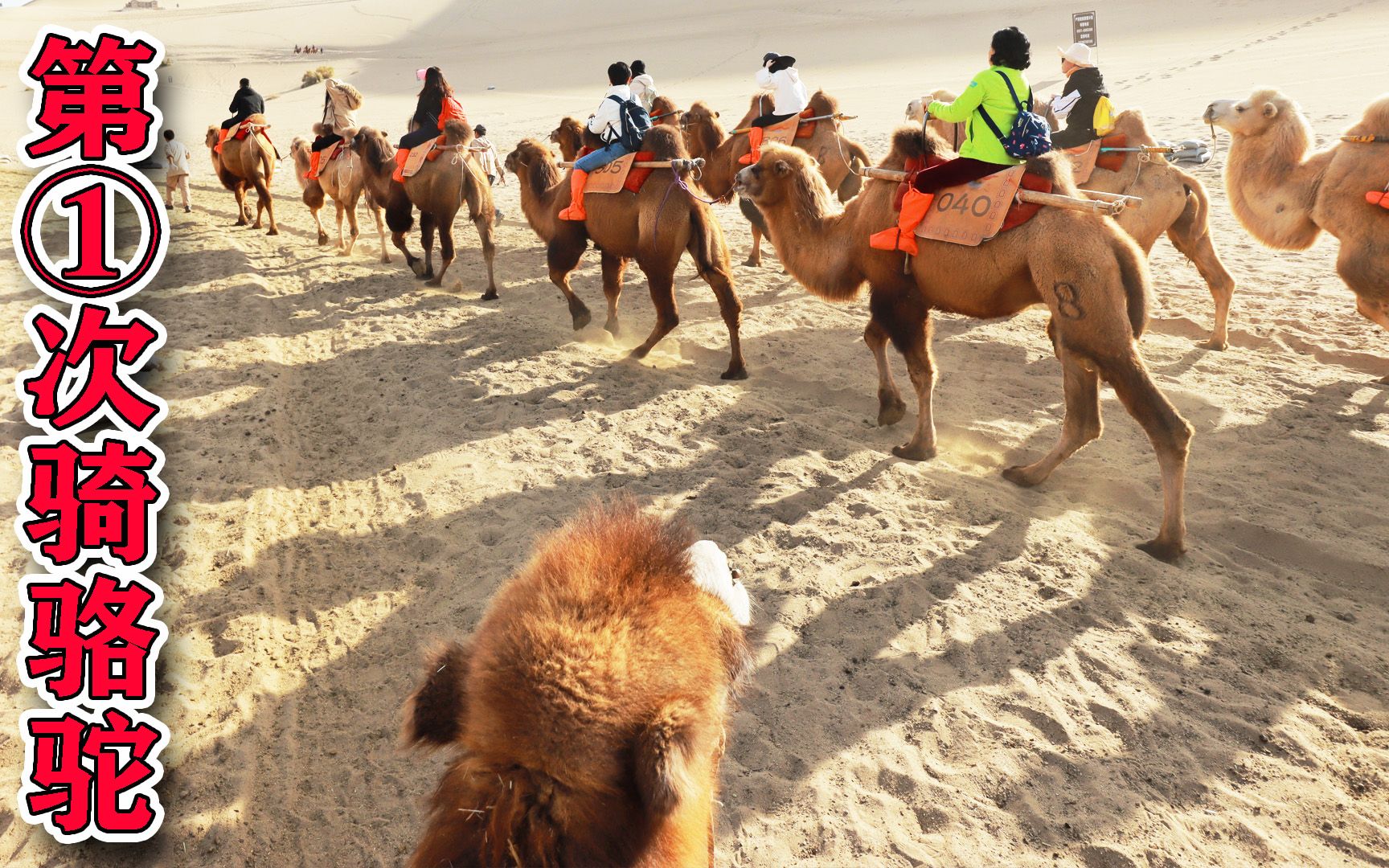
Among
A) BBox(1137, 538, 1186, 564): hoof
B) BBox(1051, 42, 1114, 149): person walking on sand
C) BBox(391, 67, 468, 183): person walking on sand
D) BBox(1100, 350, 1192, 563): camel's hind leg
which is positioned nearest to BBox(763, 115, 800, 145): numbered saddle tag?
BBox(1051, 42, 1114, 149): person walking on sand

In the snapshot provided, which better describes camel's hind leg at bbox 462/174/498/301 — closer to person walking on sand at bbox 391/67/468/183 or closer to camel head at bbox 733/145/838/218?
person walking on sand at bbox 391/67/468/183

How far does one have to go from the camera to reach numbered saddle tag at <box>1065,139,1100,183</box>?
7992 mm

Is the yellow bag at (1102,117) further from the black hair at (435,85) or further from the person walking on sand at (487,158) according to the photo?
the black hair at (435,85)

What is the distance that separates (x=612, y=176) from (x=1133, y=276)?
455cm

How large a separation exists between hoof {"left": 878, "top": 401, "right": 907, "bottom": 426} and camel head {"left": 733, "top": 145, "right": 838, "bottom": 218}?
1457mm

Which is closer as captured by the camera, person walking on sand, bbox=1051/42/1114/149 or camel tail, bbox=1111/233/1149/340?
camel tail, bbox=1111/233/1149/340

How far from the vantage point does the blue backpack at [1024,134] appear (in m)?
5.37

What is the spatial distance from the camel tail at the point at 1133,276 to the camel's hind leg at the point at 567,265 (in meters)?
5.15

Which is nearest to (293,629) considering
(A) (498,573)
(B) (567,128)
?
(A) (498,573)

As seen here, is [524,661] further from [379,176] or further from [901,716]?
[379,176]

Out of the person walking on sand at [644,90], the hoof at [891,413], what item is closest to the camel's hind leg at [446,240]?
the person walking on sand at [644,90]

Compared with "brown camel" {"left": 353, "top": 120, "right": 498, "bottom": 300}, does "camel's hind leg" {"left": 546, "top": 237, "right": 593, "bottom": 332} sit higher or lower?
lower

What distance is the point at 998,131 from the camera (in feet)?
17.8

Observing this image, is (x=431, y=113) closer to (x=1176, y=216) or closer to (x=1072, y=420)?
(x=1176, y=216)
